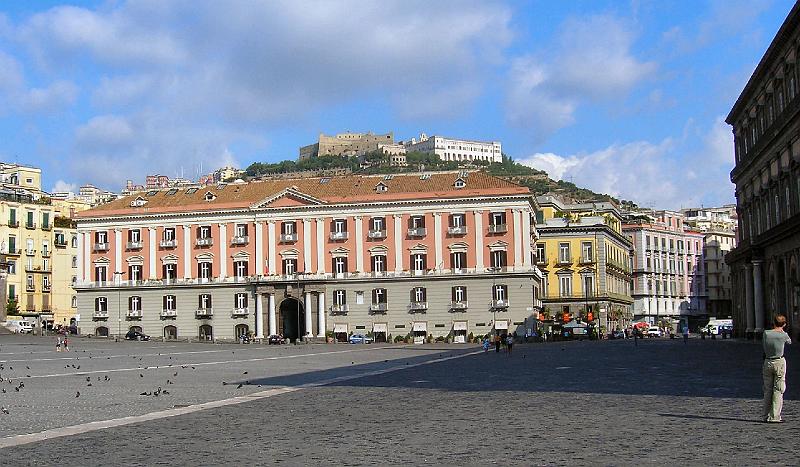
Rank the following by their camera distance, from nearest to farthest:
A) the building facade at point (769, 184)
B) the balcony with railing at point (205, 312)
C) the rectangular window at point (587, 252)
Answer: the building facade at point (769, 184) < the balcony with railing at point (205, 312) < the rectangular window at point (587, 252)

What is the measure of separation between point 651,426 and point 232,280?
85.2m

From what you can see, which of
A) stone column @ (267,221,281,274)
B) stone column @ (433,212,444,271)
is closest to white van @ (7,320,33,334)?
stone column @ (267,221,281,274)

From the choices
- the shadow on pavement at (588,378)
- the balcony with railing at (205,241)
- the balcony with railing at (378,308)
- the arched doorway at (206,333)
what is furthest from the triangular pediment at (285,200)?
the shadow on pavement at (588,378)

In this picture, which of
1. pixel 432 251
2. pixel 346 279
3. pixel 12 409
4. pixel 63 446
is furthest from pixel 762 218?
pixel 63 446

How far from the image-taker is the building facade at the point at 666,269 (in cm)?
14375

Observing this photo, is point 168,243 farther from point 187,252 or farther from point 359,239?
point 359,239

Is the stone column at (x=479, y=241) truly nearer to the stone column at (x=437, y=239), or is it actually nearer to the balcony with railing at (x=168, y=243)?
the stone column at (x=437, y=239)

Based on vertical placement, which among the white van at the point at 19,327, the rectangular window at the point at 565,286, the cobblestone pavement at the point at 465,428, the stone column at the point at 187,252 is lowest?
the cobblestone pavement at the point at 465,428

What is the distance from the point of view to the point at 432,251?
95562mm

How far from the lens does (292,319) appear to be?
10094 centimetres

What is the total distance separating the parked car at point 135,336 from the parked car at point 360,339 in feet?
64.3

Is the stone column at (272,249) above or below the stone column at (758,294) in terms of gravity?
above

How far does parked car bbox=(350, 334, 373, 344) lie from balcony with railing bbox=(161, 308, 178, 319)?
17.8 meters

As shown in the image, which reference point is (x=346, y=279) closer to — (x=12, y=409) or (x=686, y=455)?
(x=12, y=409)
